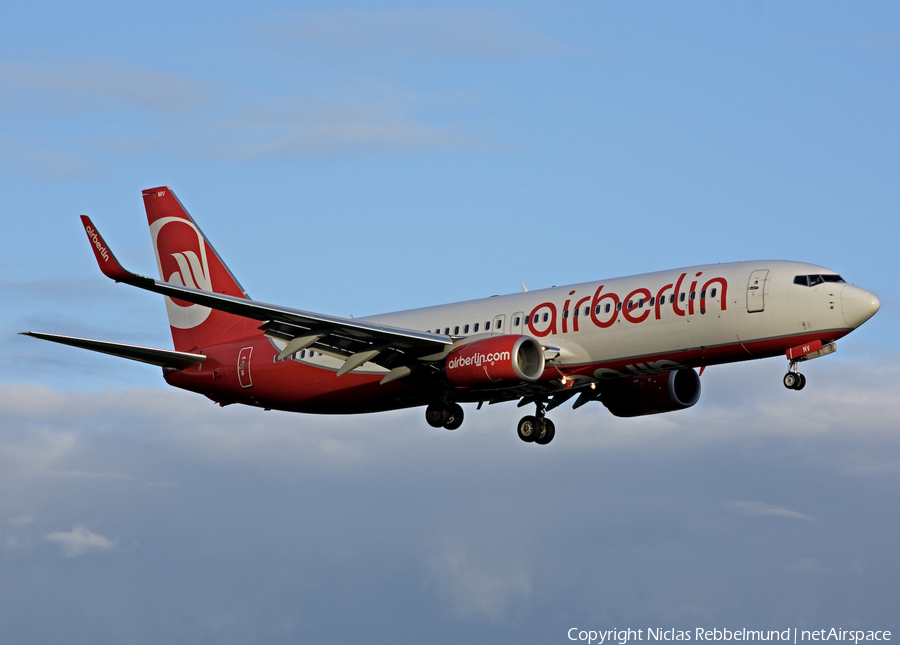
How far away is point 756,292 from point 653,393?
7.89m

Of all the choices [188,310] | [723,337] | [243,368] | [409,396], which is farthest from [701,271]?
[188,310]

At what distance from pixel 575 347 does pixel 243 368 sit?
13.7 metres

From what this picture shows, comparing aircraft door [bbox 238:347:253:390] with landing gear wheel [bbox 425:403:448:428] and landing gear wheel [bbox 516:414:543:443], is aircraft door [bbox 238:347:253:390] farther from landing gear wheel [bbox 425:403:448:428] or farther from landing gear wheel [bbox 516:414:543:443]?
landing gear wheel [bbox 516:414:543:443]

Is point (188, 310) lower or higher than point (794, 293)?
higher

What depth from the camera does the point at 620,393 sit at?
45.8 m

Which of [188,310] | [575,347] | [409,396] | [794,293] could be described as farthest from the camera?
[188,310]

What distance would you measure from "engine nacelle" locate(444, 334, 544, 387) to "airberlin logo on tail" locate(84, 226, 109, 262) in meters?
11.6

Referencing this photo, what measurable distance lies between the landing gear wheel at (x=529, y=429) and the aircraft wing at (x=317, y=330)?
5.22 meters

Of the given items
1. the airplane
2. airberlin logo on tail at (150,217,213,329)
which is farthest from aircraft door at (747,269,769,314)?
airberlin logo on tail at (150,217,213,329)

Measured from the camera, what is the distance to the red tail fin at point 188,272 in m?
49.7

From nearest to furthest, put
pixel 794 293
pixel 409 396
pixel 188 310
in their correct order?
pixel 794 293, pixel 409 396, pixel 188 310

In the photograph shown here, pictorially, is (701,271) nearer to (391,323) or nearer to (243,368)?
(391,323)

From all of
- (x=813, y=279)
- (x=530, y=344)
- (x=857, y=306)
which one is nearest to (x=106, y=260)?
(x=530, y=344)

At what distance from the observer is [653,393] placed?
1786 inches
